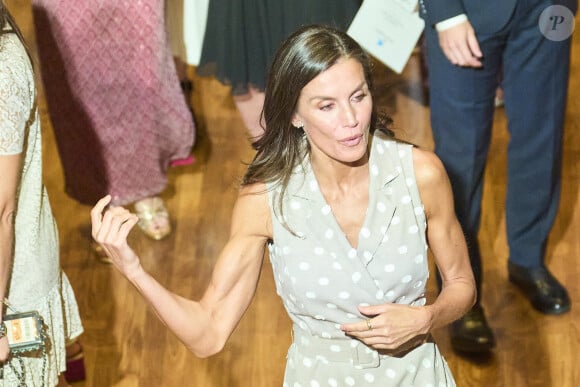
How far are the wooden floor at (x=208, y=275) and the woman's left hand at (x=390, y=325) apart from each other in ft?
3.93

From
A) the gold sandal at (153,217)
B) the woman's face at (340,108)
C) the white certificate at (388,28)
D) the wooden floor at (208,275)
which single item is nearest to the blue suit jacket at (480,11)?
the white certificate at (388,28)

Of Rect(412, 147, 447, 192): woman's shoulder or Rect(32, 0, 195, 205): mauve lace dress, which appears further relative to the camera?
Rect(32, 0, 195, 205): mauve lace dress

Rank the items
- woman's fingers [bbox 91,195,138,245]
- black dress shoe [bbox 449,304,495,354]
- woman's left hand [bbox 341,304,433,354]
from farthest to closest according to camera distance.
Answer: black dress shoe [bbox 449,304,495,354], woman's left hand [bbox 341,304,433,354], woman's fingers [bbox 91,195,138,245]

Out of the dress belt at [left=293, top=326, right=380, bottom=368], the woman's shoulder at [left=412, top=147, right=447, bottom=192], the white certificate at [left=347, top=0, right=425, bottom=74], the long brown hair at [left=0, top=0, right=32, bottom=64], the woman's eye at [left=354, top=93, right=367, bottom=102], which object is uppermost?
the long brown hair at [left=0, top=0, right=32, bottom=64]

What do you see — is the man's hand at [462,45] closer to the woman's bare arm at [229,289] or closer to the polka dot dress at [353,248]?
the polka dot dress at [353,248]

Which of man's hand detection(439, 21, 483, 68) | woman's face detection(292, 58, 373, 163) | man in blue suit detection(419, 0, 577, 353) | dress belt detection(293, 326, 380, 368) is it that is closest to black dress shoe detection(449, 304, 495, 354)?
man in blue suit detection(419, 0, 577, 353)

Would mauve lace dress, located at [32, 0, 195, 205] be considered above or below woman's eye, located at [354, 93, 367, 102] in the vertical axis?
below

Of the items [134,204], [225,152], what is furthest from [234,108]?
[134,204]

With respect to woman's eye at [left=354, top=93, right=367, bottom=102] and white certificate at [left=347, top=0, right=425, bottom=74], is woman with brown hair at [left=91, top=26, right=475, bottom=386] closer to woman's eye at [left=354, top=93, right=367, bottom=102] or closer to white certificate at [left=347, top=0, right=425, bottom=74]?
woman's eye at [left=354, top=93, right=367, bottom=102]

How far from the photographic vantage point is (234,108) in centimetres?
504

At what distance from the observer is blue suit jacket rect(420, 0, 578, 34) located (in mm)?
3326

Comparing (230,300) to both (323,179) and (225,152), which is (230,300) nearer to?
(323,179)

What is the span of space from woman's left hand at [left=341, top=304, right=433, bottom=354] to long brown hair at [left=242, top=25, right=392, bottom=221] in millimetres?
315

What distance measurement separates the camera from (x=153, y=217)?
443cm
